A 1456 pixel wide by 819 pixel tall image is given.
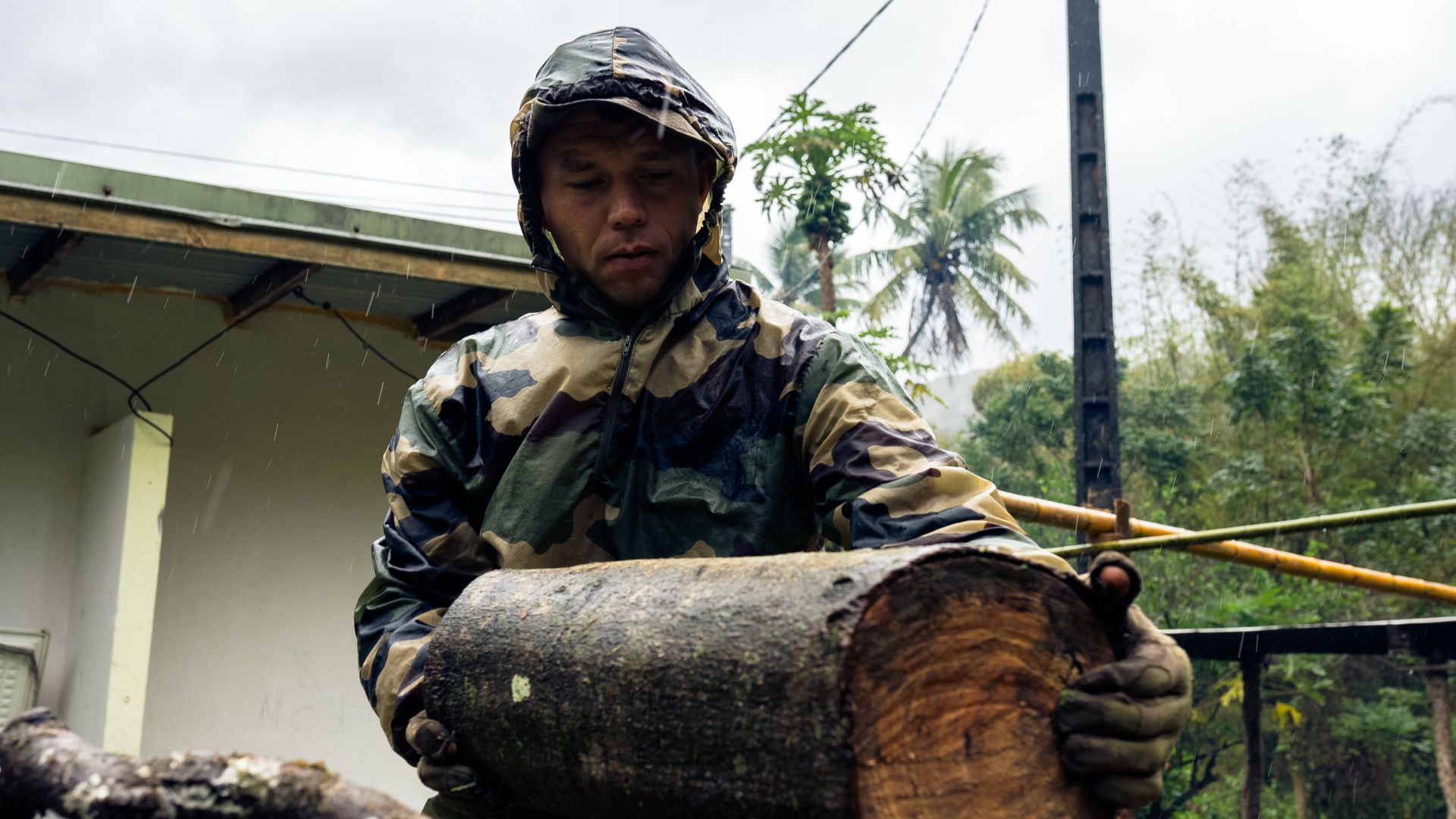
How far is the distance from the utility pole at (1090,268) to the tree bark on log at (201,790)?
1123cm

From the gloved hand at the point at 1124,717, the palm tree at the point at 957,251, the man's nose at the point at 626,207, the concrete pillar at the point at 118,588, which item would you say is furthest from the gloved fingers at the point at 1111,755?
the palm tree at the point at 957,251

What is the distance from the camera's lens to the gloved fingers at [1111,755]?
1447 millimetres

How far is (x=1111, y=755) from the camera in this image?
A: 1.45m

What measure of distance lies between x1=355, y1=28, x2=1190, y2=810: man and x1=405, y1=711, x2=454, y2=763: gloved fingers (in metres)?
0.13

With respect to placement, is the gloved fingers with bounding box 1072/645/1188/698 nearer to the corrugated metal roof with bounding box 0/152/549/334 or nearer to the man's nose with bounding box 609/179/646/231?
the man's nose with bounding box 609/179/646/231

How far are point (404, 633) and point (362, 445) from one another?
14.6 ft

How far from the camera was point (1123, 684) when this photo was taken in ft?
4.82

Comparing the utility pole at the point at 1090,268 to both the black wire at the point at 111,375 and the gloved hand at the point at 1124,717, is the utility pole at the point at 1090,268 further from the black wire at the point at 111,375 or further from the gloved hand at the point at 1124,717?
the gloved hand at the point at 1124,717

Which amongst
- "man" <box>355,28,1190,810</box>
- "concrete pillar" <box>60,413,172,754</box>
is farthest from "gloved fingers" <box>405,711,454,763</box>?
"concrete pillar" <box>60,413,172,754</box>

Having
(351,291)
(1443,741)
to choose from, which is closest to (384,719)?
(351,291)

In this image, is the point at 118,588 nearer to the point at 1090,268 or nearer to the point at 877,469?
the point at 877,469

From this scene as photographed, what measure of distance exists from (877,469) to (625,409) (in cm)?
52

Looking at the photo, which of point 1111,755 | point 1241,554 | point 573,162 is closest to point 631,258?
point 573,162

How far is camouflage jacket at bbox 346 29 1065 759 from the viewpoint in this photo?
88.9 inches
